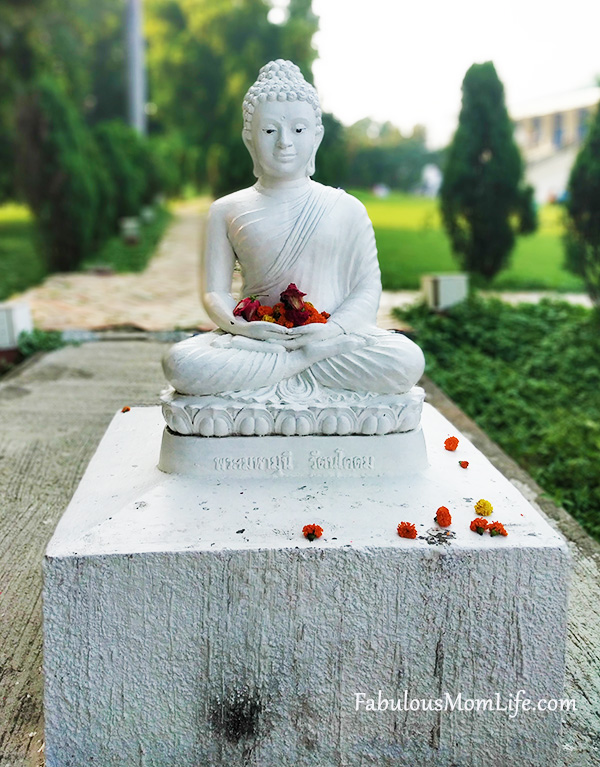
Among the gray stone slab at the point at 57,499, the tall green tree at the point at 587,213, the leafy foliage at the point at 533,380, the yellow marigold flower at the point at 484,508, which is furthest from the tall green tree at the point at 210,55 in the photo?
the yellow marigold flower at the point at 484,508

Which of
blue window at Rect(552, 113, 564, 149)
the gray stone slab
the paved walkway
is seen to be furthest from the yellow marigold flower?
blue window at Rect(552, 113, 564, 149)

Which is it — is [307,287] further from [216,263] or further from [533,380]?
[533,380]

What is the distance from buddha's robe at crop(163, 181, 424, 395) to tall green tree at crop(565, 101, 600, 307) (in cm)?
508

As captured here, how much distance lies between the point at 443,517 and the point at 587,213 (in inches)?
231

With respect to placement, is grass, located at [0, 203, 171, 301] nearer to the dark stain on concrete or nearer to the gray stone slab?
the gray stone slab

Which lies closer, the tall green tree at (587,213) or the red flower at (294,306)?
the red flower at (294,306)

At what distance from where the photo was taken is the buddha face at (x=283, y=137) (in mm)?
2658

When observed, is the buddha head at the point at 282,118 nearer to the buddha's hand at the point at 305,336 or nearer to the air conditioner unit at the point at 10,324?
the buddha's hand at the point at 305,336

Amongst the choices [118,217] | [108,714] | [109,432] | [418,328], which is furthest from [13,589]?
[118,217]

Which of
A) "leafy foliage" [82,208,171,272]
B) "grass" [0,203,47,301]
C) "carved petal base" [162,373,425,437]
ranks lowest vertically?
"grass" [0,203,47,301]

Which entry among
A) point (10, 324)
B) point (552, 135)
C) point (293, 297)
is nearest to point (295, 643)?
point (293, 297)

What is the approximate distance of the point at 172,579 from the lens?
2.06 m

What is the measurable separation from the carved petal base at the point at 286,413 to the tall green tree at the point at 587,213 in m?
5.37

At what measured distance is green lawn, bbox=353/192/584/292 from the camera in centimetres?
980
